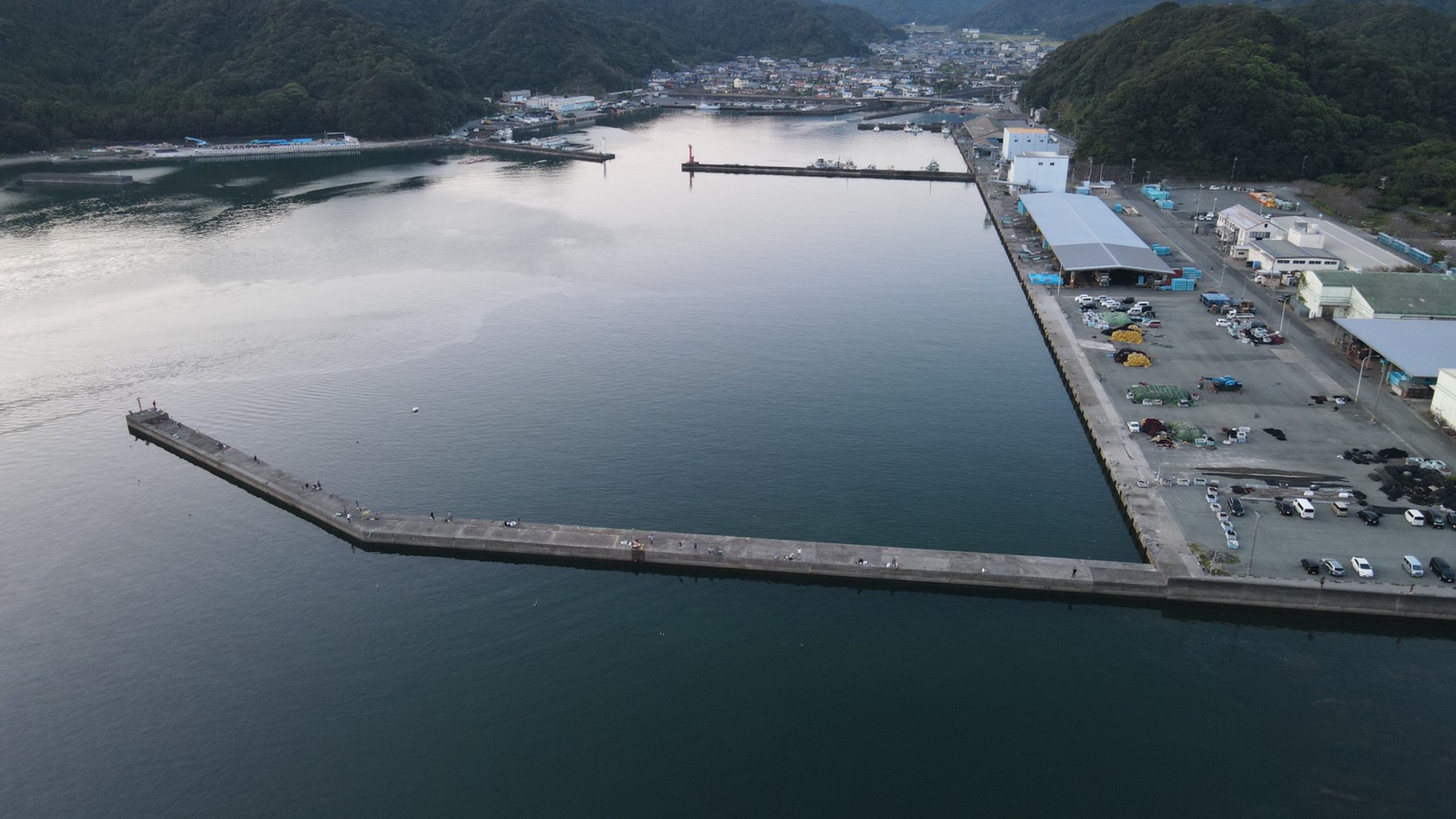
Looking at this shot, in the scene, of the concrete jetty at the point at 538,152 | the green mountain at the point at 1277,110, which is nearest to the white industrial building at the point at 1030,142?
the green mountain at the point at 1277,110

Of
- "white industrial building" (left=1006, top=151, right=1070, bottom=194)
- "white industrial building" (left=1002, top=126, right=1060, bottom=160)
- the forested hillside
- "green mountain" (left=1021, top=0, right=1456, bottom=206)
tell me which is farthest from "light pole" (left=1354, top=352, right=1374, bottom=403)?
the forested hillside

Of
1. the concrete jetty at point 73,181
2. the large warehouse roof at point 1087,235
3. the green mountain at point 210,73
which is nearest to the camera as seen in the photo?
the large warehouse roof at point 1087,235

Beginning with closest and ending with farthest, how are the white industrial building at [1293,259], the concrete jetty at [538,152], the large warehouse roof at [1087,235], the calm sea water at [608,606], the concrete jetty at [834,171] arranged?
the calm sea water at [608,606] → the white industrial building at [1293,259] → the large warehouse roof at [1087,235] → the concrete jetty at [834,171] → the concrete jetty at [538,152]

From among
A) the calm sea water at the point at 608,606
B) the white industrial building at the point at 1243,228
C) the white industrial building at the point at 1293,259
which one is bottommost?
the calm sea water at the point at 608,606

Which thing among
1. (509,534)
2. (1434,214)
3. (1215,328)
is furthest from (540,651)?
(1434,214)

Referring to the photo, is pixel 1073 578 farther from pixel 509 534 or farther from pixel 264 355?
pixel 264 355

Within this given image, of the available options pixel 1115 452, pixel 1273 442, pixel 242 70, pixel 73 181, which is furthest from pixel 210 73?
pixel 1273 442

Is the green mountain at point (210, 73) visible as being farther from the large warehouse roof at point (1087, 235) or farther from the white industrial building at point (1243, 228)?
the white industrial building at point (1243, 228)
